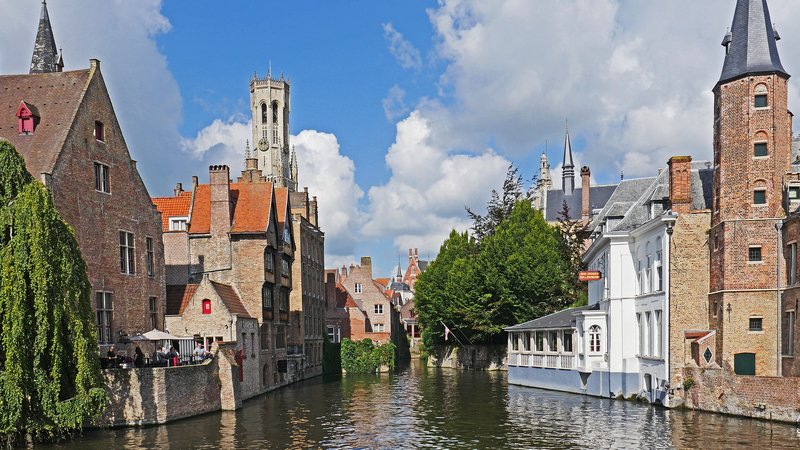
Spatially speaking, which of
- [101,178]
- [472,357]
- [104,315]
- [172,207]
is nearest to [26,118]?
[101,178]

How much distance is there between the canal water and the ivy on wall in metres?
22.0

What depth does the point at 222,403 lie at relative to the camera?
35.6 meters

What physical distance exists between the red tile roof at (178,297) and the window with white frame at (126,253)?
15.2ft

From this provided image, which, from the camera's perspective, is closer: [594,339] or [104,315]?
[104,315]

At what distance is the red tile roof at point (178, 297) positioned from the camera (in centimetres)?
4147

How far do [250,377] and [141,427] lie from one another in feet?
38.9

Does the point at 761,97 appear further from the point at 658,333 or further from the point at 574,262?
the point at 574,262

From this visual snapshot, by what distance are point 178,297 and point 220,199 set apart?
6.89 metres

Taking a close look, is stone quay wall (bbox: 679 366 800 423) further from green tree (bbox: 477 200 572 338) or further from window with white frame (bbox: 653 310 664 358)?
green tree (bbox: 477 200 572 338)

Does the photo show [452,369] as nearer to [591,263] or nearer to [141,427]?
[591,263]

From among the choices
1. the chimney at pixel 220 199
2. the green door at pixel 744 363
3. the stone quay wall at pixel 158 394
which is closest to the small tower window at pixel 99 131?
the chimney at pixel 220 199

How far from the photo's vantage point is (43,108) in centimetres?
3391

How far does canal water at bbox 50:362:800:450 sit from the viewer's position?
26.0 m

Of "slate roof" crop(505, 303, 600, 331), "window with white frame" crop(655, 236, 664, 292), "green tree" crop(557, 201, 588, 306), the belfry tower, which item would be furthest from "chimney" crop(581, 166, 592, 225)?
the belfry tower
